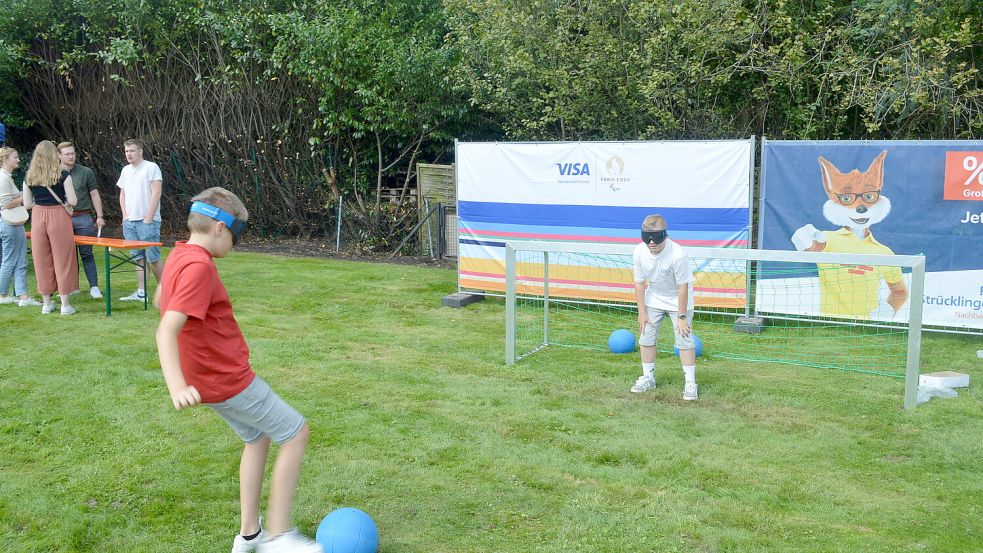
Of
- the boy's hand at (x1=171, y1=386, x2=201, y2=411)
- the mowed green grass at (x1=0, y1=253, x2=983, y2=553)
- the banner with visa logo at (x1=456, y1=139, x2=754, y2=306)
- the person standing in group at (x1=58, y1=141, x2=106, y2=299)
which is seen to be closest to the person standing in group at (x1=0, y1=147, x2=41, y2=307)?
the person standing in group at (x1=58, y1=141, x2=106, y2=299)

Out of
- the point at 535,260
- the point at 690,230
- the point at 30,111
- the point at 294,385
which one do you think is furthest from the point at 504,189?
the point at 30,111

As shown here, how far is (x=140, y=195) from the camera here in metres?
10.7

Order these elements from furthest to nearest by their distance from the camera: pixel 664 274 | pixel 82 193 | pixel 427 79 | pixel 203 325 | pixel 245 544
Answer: pixel 427 79 → pixel 82 193 → pixel 664 274 → pixel 245 544 → pixel 203 325

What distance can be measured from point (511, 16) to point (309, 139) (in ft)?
17.3

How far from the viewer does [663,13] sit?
12664 mm

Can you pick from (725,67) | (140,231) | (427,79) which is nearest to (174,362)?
(140,231)

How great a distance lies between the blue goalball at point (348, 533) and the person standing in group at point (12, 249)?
7799 millimetres

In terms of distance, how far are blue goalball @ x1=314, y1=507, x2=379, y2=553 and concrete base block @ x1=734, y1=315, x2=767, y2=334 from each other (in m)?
6.49

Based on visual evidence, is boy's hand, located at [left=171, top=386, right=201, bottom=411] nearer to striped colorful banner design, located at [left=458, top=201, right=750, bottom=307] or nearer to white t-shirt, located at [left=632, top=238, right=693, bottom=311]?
white t-shirt, located at [left=632, top=238, right=693, bottom=311]

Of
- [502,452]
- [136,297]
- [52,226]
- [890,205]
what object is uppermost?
[890,205]

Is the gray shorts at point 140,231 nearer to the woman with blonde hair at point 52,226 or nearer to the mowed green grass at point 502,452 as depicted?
the woman with blonde hair at point 52,226

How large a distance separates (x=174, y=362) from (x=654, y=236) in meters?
4.20

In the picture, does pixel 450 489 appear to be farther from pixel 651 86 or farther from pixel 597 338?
pixel 651 86

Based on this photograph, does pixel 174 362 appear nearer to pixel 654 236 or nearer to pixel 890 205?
pixel 654 236
